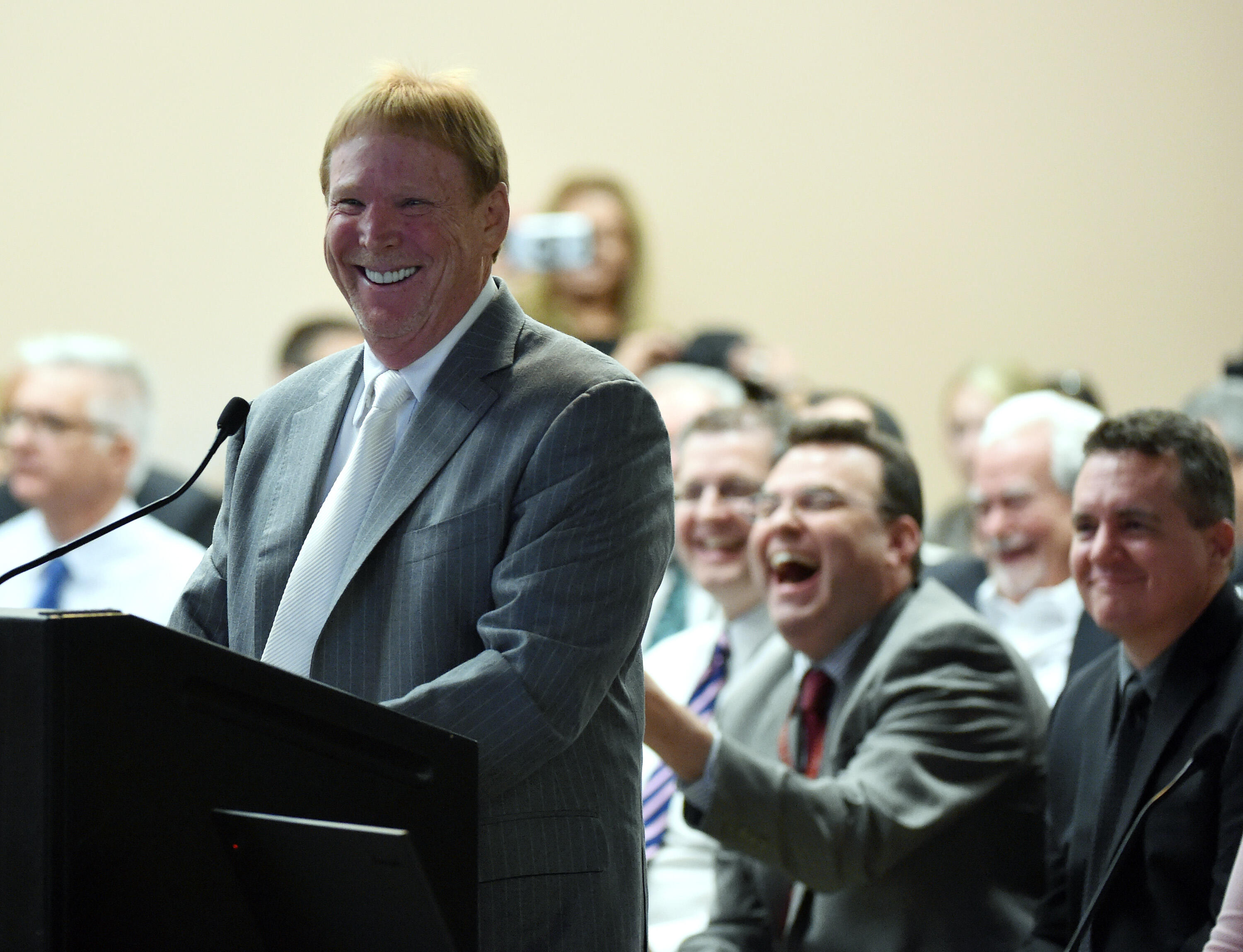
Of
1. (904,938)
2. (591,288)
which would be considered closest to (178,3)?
(591,288)

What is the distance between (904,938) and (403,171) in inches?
57.1

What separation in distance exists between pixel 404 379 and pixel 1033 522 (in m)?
2.23

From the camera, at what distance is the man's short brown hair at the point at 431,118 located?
5.21ft

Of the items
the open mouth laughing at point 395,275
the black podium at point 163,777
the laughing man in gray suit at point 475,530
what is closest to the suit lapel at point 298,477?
the laughing man in gray suit at point 475,530

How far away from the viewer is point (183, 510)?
14.4 ft

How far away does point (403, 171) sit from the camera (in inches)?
62.7

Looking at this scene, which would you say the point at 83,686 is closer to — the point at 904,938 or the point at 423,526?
the point at 423,526

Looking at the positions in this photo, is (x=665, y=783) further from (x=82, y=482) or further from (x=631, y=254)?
(x=631, y=254)

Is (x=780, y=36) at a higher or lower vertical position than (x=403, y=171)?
higher

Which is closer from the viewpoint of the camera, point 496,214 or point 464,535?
point 464,535

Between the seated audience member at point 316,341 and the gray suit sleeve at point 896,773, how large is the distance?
233cm

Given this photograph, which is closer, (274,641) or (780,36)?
(274,641)

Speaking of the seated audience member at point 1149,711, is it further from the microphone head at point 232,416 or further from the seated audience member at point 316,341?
the seated audience member at point 316,341

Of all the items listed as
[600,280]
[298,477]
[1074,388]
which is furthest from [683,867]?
[600,280]
